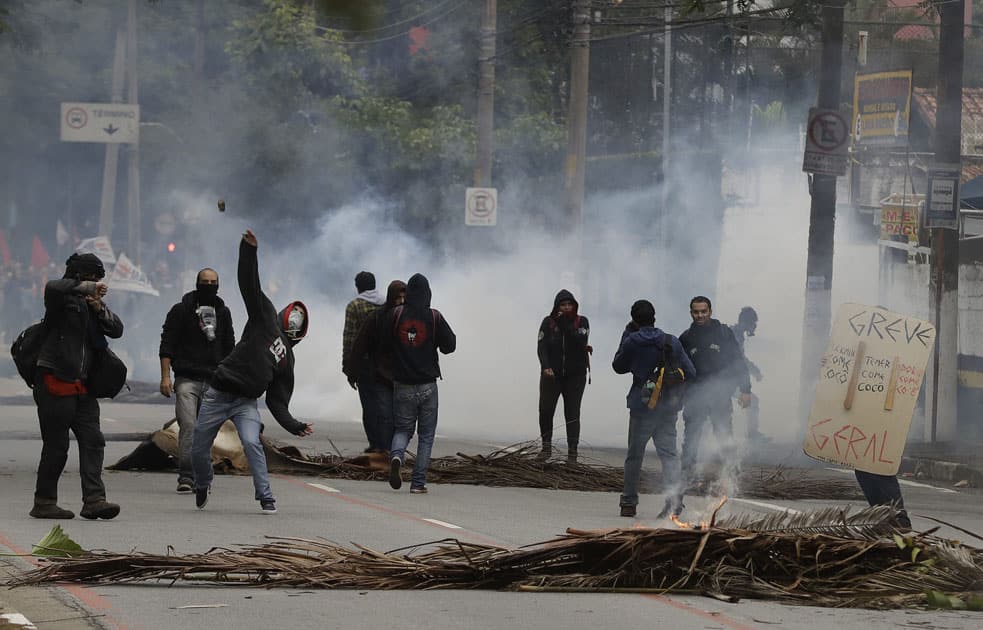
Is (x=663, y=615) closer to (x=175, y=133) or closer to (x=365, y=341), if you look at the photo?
(x=365, y=341)

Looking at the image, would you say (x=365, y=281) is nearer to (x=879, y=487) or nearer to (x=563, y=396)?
(x=563, y=396)

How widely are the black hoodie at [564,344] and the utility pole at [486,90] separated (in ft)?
45.3

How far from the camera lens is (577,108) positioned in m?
27.5

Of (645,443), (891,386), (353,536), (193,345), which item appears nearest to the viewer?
(353,536)

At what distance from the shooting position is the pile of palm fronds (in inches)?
289

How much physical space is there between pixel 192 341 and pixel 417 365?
162cm

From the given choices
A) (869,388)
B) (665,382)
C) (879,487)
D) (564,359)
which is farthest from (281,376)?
(564,359)

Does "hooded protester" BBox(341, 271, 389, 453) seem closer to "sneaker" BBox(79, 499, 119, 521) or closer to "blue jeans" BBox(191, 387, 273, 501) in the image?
"blue jeans" BBox(191, 387, 273, 501)

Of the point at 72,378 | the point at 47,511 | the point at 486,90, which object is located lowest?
the point at 47,511

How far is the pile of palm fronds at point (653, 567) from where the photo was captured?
7.33 metres

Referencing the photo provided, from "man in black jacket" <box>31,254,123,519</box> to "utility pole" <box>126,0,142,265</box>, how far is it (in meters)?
23.9

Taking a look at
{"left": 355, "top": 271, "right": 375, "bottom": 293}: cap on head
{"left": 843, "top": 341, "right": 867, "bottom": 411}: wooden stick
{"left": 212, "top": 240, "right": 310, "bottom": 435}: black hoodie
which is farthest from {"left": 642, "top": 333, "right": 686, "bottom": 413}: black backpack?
{"left": 355, "top": 271, "right": 375, "bottom": 293}: cap on head

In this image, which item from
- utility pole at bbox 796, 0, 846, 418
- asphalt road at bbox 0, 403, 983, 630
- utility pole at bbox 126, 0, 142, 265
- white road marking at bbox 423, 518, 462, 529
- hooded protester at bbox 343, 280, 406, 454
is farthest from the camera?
utility pole at bbox 126, 0, 142, 265

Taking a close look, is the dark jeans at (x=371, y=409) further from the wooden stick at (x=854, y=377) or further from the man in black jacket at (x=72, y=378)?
the wooden stick at (x=854, y=377)
